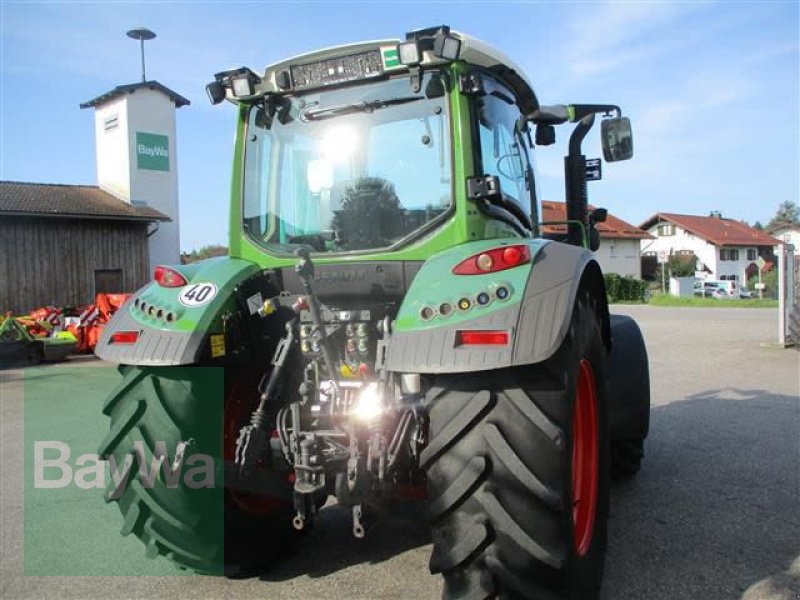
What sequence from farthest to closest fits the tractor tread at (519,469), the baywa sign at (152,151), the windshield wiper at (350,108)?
1. the baywa sign at (152,151)
2. the windshield wiper at (350,108)
3. the tractor tread at (519,469)

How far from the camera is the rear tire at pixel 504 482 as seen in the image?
2395 millimetres

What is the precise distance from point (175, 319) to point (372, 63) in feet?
5.10

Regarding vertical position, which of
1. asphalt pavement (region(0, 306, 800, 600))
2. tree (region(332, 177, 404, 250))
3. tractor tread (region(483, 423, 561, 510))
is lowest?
asphalt pavement (region(0, 306, 800, 600))

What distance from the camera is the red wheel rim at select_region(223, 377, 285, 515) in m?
3.41

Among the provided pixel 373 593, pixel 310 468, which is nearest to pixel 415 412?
pixel 310 468

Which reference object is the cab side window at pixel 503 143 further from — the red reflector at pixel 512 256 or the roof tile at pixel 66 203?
the roof tile at pixel 66 203

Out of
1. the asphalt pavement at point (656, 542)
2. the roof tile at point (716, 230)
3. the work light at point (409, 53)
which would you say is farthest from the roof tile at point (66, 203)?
the roof tile at point (716, 230)

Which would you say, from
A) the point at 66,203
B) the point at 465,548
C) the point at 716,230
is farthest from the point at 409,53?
the point at 716,230

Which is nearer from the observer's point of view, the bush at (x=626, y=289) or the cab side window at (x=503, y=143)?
the cab side window at (x=503, y=143)

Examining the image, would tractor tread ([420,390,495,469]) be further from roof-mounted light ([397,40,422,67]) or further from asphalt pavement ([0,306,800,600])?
roof-mounted light ([397,40,422,67])

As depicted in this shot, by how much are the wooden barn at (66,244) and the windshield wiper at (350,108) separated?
68.4 ft

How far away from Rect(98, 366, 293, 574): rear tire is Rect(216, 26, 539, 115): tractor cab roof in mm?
1557

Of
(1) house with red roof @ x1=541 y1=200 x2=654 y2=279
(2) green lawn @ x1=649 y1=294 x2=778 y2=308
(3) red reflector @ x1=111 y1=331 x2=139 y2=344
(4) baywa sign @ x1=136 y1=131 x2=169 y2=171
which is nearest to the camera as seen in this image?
(3) red reflector @ x1=111 y1=331 x2=139 y2=344

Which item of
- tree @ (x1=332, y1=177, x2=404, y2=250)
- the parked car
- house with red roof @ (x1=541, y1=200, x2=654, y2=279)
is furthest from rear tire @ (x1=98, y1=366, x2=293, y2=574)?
house with red roof @ (x1=541, y1=200, x2=654, y2=279)
